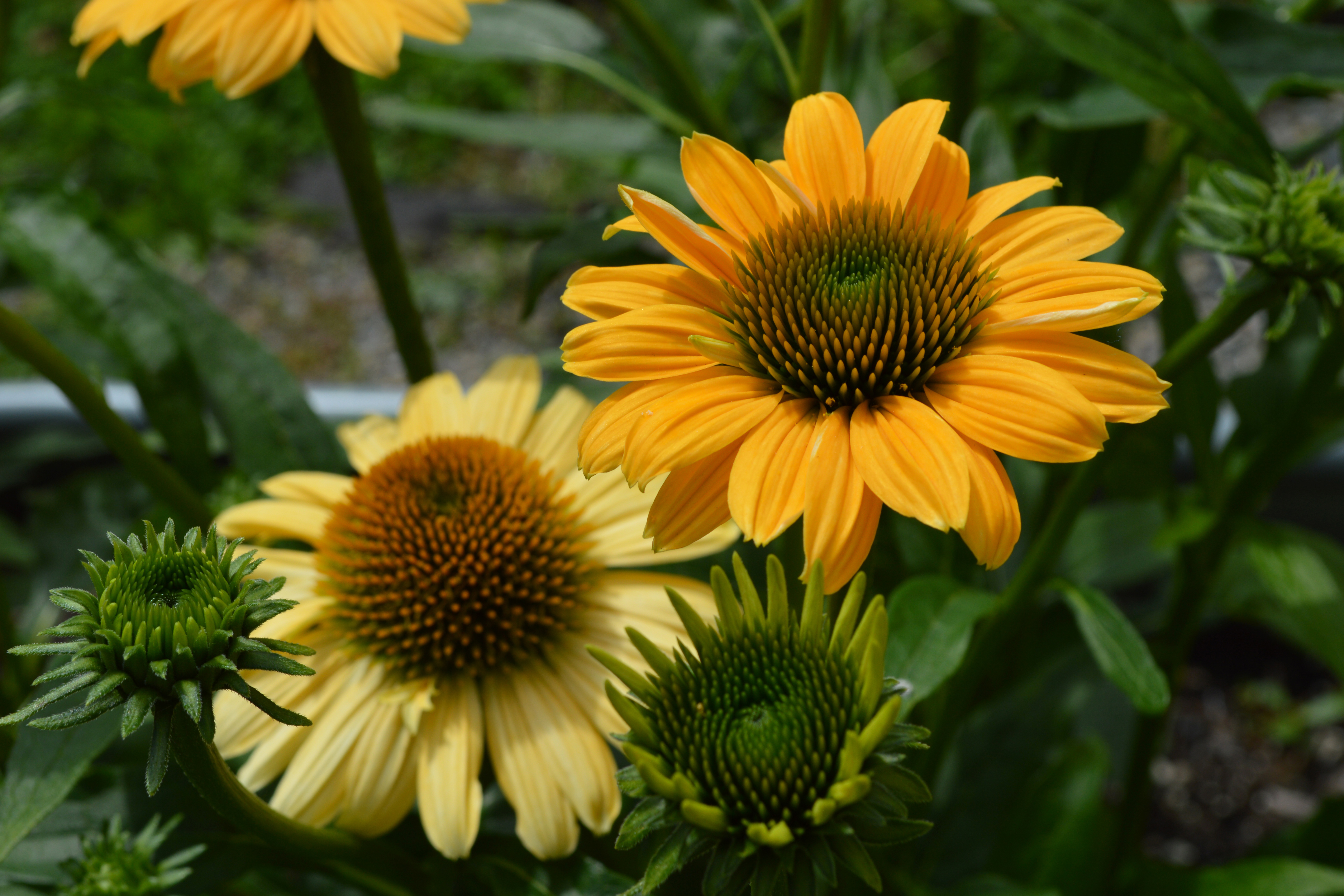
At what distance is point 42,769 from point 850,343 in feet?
1.71

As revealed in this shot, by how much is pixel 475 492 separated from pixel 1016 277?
38cm

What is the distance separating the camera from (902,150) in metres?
0.59

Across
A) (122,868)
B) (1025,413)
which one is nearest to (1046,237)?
(1025,413)

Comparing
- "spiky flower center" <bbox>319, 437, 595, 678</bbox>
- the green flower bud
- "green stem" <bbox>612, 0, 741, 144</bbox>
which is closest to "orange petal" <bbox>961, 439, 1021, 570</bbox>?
"spiky flower center" <bbox>319, 437, 595, 678</bbox>

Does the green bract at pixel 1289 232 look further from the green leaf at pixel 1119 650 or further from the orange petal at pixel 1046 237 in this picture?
the green leaf at pixel 1119 650

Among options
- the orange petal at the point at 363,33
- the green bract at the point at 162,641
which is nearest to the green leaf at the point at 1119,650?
the green bract at the point at 162,641

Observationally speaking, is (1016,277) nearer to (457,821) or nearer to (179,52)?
(457,821)

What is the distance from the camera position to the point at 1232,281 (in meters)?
0.61

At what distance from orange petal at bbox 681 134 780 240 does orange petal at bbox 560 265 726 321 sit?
35 millimetres

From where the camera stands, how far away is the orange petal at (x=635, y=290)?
559 mm

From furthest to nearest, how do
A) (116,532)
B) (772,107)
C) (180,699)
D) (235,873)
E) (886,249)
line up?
1. (772,107)
2. (116,532)
3. (235,873)
4. (886,249)
5. (180,699)

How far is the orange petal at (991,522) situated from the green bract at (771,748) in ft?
0.18

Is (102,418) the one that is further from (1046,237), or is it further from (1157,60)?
(1157,60)

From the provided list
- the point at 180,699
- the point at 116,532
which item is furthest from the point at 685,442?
the point at 116,532
